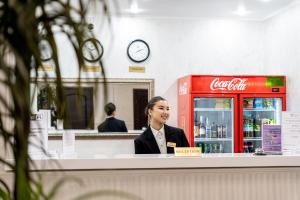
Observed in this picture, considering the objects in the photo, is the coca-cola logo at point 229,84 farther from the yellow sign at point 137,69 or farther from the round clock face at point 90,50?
the round clock face at point 90,50

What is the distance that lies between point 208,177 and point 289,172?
0.55m

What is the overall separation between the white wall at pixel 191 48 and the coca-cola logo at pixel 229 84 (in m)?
0.78

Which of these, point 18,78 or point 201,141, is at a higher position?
point 18,78

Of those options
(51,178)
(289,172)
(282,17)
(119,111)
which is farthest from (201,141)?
(51,178)

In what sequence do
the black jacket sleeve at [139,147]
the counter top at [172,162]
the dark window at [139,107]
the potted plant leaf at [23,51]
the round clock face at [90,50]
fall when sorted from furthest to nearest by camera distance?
the dark window at [139,107]
the black jacket sleeve at [139,147]
the counter top at [172,162]
the round clock face at [90,50]
the potted plant leaf at [23,51]

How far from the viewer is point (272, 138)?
2.94m

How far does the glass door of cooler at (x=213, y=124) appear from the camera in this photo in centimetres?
646

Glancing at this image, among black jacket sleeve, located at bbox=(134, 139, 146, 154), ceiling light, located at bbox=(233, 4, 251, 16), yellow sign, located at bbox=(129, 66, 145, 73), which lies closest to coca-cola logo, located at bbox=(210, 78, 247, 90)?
ceiling light, located at bbox=(233, 4, 251, 16)

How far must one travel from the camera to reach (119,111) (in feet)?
22.1

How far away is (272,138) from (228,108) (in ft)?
11.8

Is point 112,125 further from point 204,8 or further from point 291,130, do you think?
point 291,130

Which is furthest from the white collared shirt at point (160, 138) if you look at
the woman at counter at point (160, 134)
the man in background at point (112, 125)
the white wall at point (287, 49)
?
the white wall at point (287, 49)

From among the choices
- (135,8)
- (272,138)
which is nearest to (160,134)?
(272,138)

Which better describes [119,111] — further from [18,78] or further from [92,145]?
[18,78]
